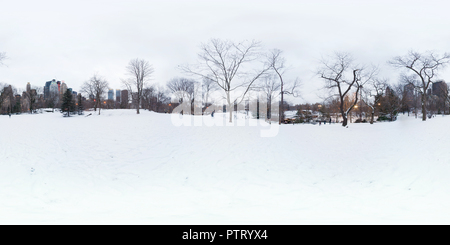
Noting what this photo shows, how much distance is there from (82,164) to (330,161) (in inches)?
506

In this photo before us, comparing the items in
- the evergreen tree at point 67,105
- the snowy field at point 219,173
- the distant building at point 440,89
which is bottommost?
the snowy field at point 219,173

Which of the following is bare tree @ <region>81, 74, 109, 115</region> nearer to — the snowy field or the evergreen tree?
the evergreen tree

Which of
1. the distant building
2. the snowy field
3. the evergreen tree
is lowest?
the snowy field

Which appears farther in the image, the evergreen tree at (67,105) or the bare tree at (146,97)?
the bare tree at (146,97)

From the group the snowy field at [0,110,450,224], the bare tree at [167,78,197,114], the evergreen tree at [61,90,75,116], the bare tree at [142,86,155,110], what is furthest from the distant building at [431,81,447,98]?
the evergreen tree at [61,90,75,116]

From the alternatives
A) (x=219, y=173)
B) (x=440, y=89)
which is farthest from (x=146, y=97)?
(x=440, y=89)

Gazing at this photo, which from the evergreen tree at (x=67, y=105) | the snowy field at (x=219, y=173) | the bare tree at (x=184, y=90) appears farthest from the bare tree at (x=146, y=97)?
the snowy field at (x=219, y=173)

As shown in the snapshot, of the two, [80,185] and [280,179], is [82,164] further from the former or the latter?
[280,179]

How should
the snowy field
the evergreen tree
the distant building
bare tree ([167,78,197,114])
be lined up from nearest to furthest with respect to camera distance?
the snowy field < the evergreen tree < the distant building < bare tree ([167,78,197,114])

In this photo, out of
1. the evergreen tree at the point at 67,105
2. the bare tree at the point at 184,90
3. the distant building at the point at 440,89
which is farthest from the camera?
the bare tree at the point at 184,90

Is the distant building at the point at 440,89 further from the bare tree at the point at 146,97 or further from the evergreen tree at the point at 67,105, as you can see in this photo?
the evergreen tree at the point at 67,105

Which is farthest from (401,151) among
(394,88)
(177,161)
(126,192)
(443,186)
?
(394,88)

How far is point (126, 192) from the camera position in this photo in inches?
283

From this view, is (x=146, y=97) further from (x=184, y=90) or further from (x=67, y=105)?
(x=67, y=105)
